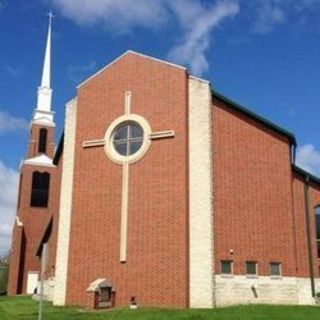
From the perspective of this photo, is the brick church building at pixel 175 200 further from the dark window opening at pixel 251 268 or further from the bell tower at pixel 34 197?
the bell tower at pixel 34 197

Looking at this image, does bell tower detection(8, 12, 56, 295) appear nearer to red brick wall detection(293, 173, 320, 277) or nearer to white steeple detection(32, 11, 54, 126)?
white steeple detection(32, 11, 54, 126)

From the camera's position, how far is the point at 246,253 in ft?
90.8

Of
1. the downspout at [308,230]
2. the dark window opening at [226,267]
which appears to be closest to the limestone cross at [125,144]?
the dark window opening at [226,267]

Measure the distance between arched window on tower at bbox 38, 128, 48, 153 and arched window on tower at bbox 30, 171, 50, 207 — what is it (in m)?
3.25

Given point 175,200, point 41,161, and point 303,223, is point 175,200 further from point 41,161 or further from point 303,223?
point 41,161

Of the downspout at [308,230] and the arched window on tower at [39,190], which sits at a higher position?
the arched window on tower at [39,190]

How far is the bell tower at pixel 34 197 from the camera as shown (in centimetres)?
5903

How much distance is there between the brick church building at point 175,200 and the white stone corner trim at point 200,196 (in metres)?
0.05

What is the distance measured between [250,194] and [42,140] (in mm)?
41650

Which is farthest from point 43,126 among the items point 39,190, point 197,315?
point 197,315

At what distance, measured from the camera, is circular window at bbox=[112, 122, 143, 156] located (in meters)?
29.4

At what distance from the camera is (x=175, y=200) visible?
89.4 ft

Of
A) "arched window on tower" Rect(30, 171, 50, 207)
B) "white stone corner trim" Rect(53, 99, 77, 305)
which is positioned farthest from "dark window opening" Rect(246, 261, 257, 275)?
"arched window on tower" Rect(30, 171, 50, 207)

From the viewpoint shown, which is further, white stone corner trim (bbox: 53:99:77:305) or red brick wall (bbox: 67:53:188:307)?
white stone corner trim (bbox: 53:99:77:305)
